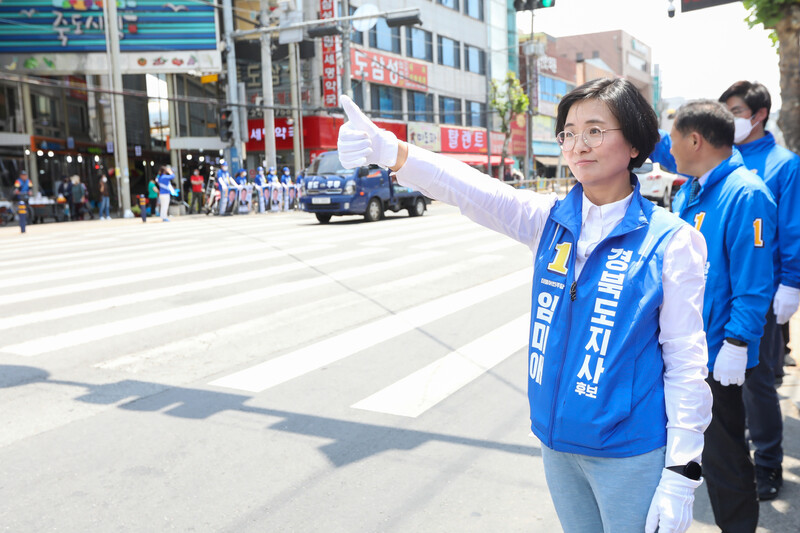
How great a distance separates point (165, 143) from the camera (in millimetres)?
41406

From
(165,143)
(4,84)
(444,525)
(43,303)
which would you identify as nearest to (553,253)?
(444,525)

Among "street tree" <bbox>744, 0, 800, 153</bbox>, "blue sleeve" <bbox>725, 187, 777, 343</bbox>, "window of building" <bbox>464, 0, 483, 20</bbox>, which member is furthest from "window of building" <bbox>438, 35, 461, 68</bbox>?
"blue sleeve" <bbox>725, 187, 777, 343</bbox>

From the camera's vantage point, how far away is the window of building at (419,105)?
4219 centimetres

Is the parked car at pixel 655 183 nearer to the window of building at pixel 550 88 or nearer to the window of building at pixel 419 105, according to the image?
the window of building at pixel 419 105

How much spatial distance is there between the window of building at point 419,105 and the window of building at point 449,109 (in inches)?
49.2

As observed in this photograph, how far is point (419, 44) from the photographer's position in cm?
4306

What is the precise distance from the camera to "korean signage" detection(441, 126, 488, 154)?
45375 mm

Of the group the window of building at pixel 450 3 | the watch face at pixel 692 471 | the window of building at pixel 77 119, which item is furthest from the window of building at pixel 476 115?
the watch face at pixel 692 471

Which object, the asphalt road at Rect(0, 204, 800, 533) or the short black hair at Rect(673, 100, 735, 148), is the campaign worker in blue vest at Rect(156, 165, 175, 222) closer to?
the asphalt road at Rect(0, 204, 800, 533)

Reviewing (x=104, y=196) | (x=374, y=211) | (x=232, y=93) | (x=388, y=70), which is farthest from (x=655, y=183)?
(x=388, y=70)

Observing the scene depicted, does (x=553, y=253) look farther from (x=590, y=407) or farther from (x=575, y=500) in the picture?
(x=575, y=500)

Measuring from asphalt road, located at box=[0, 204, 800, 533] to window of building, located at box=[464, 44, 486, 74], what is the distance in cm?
4179

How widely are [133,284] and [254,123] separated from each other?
28.6 meters

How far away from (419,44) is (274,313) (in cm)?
3847
